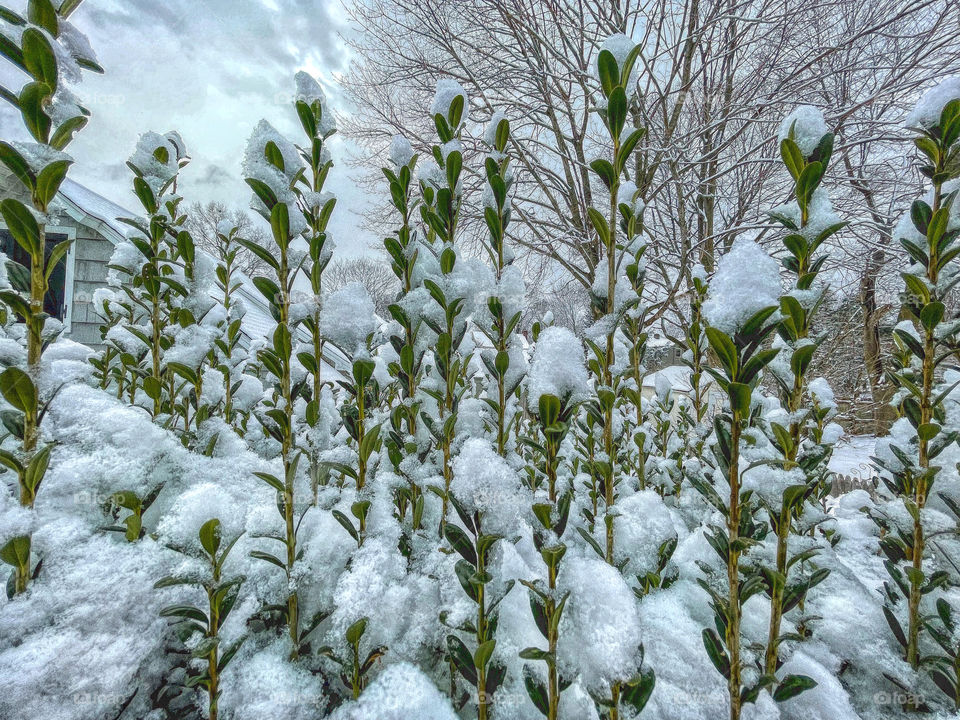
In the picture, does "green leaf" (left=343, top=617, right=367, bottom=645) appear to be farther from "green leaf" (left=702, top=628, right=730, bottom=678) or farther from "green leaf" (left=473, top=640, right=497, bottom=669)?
"green leaf" (left=702, top=628, right=730, bottom=678)

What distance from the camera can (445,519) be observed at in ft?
2.64

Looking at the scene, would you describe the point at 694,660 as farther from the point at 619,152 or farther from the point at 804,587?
the point at 619,152

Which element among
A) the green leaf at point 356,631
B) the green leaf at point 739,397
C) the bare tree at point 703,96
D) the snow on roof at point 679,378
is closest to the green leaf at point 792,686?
the green leaf at point 739,397

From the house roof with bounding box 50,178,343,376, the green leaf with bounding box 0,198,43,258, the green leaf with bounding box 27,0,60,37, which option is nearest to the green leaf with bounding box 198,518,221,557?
the green leaf with bounding box 0,198,43,258

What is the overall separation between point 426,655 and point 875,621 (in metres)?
0.92

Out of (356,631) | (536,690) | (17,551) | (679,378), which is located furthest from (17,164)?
(679,378)

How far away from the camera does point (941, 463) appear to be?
1.01 m

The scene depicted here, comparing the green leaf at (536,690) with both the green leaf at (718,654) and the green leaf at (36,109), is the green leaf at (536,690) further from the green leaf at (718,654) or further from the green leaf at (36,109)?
the green leaf at (36,109)

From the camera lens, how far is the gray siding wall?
5477 mm

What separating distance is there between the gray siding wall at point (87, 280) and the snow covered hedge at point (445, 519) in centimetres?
619

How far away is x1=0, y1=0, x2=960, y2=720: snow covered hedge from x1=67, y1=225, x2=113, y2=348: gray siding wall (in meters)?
Answer: 6.19

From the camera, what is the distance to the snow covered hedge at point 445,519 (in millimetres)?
618

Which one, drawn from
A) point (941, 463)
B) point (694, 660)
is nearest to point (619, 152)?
point (694, 660)

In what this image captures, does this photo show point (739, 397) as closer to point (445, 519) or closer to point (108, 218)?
point (445, 519)
